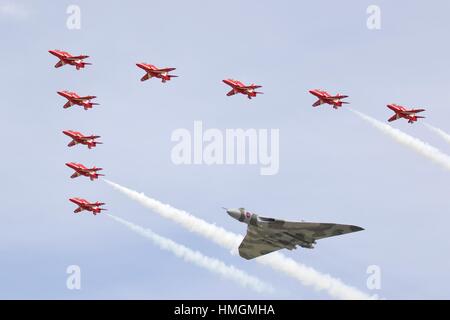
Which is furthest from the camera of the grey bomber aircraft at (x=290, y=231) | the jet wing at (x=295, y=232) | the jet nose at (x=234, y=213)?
the jet wing at (x=295, y=232)

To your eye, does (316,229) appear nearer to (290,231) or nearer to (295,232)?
(295,232)

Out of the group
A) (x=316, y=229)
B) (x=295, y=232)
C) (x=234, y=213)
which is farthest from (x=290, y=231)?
(x=234, y=213)

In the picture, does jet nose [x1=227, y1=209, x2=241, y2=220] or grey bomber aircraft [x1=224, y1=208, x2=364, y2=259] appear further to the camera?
grey bomber aircraft [x1=224, y1=208, x2=364, y2=259]

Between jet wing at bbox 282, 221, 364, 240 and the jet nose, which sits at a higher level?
the jet nose

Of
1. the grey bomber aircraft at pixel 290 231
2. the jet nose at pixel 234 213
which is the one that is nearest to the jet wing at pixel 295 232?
the grey bomber aircraft at pixel 290 231

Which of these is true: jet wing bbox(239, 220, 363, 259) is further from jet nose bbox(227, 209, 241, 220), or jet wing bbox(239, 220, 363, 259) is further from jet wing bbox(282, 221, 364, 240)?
jet nose bbox(227, 209, 241, 220)


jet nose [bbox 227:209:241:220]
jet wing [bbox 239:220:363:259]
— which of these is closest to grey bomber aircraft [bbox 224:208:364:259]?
jet wing [bbox 239:220:363:259]

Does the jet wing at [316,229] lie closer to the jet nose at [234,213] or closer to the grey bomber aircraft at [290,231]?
the grey bomber aircraft at [290,231]

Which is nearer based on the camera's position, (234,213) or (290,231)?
(234,213)

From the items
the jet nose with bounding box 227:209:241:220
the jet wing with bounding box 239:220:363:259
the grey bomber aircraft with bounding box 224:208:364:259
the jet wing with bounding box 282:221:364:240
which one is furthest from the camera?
the jet wing with bounding box 282:221:364:240
